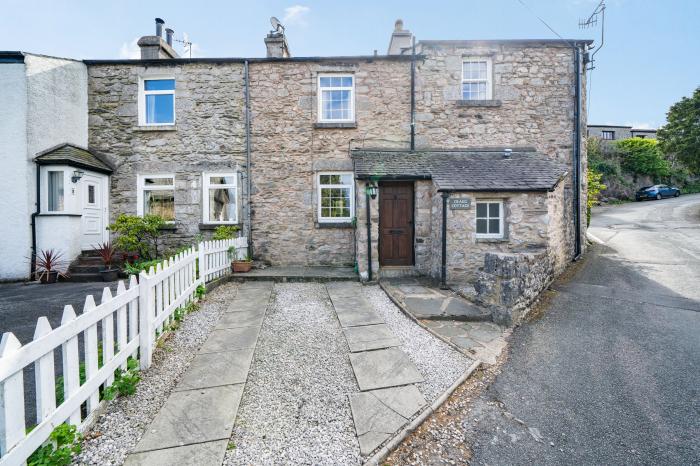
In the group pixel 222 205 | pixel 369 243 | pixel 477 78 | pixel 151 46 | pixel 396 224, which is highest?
pixel 151 46

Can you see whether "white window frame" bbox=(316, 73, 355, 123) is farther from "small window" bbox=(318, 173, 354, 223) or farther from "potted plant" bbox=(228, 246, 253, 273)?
"potted plant" bbox=(228, 246, 253, 273)

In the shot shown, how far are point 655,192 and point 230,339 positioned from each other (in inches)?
1331

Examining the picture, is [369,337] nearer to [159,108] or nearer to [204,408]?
[204,408]

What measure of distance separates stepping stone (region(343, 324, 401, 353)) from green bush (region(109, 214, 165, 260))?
7.73 metres

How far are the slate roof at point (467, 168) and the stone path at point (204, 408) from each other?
17.7 ft

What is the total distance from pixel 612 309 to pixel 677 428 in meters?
3.84

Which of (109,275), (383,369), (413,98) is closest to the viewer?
(383,369)

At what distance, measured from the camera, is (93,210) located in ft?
32.1

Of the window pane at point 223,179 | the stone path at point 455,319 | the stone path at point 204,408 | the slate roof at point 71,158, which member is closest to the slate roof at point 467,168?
the stone path at point 455,319

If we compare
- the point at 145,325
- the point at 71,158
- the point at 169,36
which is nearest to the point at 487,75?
the point at 169,36

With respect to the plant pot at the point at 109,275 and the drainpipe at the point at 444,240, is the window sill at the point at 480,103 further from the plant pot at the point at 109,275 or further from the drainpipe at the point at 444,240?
the plant pot at the point at 109,275

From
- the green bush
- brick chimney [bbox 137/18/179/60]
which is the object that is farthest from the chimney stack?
the green bush

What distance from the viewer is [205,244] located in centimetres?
723

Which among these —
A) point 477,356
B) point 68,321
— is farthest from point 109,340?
point 477,356
